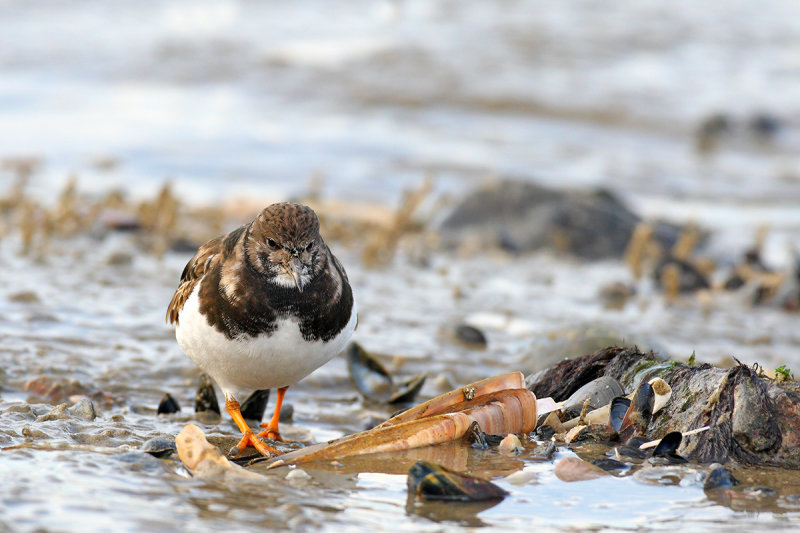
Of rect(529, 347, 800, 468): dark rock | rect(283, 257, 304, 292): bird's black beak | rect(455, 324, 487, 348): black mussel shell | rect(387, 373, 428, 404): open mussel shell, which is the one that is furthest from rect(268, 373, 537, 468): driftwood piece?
rect(455, 324, 487, 348): black mussel shell

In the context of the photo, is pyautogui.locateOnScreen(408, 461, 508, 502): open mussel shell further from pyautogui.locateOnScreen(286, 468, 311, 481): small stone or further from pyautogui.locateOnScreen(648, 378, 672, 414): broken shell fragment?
pyautogui.locateOnScreen(648, 378, 672, 414): broken shell fragment

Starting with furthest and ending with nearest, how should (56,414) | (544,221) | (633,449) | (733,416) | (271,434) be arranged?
1. (544,221)
2. (271,434)
3. (56,414)
4. (633,449)
5. (733,416)

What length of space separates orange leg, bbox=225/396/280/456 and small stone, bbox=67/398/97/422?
1.78 ft

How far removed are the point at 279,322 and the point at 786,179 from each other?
33.2ft

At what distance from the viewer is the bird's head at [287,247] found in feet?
12.2

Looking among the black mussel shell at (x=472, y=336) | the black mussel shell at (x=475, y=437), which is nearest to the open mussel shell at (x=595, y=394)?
the black mussel shell at (x=475, y=437)

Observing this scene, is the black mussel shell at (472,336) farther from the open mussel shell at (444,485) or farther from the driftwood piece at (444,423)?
the open mussel shell at (444,485)

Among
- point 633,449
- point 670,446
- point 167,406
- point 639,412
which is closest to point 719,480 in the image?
point 670,446

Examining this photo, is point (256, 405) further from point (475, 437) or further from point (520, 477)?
point (520, 477)

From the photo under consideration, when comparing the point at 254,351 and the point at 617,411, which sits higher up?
the point at 254,351

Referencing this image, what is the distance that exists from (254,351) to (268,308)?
17cm

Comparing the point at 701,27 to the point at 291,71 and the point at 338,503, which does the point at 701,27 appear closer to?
the point at 291,71

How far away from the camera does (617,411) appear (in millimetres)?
3637

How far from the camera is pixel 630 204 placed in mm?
10516
